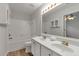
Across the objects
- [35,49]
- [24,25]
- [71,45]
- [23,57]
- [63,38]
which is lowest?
[23,57]

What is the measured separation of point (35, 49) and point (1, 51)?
588mm

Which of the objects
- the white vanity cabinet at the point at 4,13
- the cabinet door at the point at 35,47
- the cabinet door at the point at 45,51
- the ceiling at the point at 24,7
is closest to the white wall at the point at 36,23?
Result: the ceiling at the point at 24,7

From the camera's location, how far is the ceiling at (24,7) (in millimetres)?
1479

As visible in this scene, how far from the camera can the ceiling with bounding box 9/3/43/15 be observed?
1479mm

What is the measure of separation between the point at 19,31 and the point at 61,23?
0.77 meters

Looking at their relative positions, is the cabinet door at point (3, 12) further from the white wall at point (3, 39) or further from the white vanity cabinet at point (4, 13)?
the white wall at point (3, 39)

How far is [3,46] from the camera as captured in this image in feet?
4.99

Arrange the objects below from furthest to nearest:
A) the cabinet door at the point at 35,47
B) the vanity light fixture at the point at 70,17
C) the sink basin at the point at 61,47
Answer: the cabinet door at the point at 35,47 → the vanity light fixture at the point at 70,17 → the sink basin at the point at 61,47

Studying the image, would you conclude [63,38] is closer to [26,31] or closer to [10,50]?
[26,31]

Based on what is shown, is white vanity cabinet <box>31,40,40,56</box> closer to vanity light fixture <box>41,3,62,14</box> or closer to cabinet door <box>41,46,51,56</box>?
cabinet door <box>41,46,51,56</box>

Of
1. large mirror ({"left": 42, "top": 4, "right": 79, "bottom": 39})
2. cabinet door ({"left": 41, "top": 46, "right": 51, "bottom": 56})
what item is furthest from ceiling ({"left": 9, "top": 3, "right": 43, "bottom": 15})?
cabinet door ({"left": 41, "top": 46, "right": 51, "bottom": 56})

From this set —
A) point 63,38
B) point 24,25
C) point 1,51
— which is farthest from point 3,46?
point 63,38

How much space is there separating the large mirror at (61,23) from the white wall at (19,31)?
1.03ft

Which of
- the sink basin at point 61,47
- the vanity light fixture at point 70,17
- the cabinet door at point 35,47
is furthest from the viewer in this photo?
the cabinet door at point 35,47
